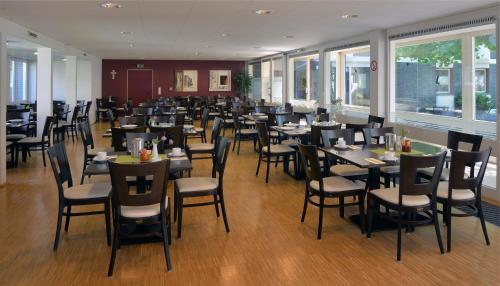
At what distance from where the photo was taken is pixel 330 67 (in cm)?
1022

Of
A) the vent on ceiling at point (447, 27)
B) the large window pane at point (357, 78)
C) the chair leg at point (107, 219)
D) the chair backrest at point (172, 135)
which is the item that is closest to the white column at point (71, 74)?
the chair backrest at point (172, 135)

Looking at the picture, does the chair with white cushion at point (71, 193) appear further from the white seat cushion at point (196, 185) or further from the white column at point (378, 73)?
the white column at point (378, 73)

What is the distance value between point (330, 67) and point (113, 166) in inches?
316

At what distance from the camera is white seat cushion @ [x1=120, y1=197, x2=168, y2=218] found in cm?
319

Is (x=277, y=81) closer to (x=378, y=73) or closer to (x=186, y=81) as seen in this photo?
(x=186, y=81)

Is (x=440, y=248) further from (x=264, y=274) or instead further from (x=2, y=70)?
(x=2, y=70)

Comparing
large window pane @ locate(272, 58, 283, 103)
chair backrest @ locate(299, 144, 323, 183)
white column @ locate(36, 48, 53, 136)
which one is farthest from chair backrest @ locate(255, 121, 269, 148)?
large window pane @ locate(272, 58, 283, 103)

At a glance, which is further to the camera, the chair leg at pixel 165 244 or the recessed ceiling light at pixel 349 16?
the recessed ceiling light at pixel 349 16

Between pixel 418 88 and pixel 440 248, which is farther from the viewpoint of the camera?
pixel 418 88

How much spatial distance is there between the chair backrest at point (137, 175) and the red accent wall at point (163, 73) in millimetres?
14977

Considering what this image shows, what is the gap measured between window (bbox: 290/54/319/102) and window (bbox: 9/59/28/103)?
27.3 feet

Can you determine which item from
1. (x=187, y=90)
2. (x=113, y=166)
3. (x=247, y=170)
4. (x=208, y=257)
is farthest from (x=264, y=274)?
(x=187, y=90)

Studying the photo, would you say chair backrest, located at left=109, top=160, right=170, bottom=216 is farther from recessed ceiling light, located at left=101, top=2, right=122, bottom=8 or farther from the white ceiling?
recessed ceiling light, located at left=101, top=2, right=122, bottom=8

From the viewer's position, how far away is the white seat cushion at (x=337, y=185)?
3.91m
